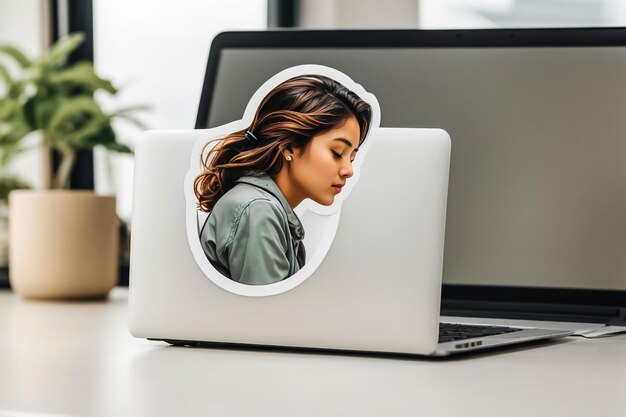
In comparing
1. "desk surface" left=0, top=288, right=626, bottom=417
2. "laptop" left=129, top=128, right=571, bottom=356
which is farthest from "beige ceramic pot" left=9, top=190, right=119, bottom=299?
"laptop" left=129, top=128, right=571, bottom=356

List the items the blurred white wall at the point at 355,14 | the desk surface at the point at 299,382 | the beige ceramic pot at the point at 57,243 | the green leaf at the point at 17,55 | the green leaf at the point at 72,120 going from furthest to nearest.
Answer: the blurred white wall at the point at 355,14
the green leaf at the point at 17,55
the green leaf at the point at 72,120
the beige ceramic pot at the point at 57,243
the desk surface at the point at 299,382

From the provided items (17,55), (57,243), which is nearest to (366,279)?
(57,243)

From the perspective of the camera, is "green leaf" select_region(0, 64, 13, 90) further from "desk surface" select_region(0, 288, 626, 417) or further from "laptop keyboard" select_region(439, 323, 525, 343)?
"laptop keyboard" select_region(439, 323, 525, 343)

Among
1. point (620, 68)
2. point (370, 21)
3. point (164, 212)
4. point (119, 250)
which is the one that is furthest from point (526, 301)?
point (370, 21)

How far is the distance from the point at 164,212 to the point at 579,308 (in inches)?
14.7

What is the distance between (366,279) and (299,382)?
3.7 inches

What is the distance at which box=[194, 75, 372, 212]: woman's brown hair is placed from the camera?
0.58 metres

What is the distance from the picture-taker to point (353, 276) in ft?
1.85

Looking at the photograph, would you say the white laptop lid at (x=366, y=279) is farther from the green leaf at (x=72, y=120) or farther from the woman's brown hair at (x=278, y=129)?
the green leaf at (x=72, y=120)

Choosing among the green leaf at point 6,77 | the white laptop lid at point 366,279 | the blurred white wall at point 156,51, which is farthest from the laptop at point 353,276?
the blurred white wall at point 156,51

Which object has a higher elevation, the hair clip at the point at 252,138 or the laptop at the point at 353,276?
the hair clip at the point at 252,138

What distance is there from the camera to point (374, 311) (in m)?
0.56

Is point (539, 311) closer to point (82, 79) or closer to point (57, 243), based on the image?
point (57, 243)

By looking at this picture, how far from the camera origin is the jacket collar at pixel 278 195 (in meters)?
0.57
